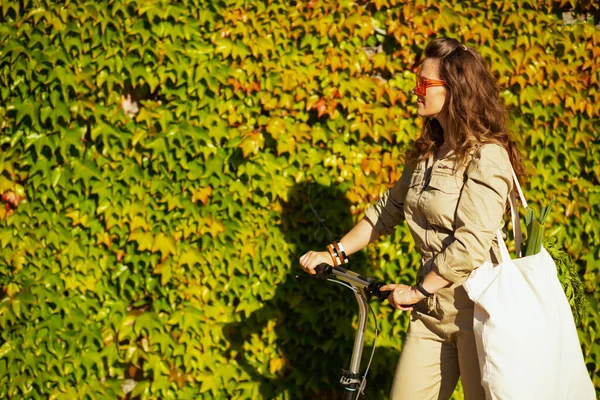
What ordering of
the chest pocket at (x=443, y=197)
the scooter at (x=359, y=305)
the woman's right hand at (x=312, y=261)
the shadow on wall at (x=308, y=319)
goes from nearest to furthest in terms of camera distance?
the chest pocket at (x=443, y=197), the scooter at (x=359, y=305), the woman's right hand at (x=312, y=261), the shadow on wall at (x=308, y=319)

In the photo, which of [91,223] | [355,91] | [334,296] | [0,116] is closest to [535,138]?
[355,91]

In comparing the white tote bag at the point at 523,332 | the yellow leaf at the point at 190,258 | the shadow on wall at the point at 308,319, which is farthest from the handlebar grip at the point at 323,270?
the yellow leaf at the point at 190,258

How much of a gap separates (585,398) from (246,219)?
6.39ft

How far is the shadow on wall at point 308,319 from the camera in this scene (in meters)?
3.69

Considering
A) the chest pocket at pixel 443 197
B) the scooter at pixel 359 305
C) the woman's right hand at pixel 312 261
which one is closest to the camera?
the chest pocket at pixel 443 197

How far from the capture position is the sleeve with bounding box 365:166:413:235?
275cm

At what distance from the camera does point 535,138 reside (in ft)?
12.2

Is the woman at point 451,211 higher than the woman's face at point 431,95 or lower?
lower

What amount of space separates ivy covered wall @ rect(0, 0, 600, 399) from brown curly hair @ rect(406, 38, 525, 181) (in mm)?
1189

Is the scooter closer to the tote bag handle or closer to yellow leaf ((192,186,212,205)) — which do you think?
the tote bag handle

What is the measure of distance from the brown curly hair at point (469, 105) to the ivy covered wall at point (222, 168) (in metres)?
1.19

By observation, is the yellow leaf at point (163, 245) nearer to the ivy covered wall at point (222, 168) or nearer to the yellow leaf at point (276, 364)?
the ivy covered wall at point (222, 168)

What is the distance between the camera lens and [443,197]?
2361mm

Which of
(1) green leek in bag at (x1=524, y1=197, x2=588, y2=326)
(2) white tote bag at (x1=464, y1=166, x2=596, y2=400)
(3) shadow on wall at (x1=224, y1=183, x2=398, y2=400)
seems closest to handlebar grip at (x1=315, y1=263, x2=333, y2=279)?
(2) white tote bag at (x1=464, y1=166, x2=596, y2=400)
